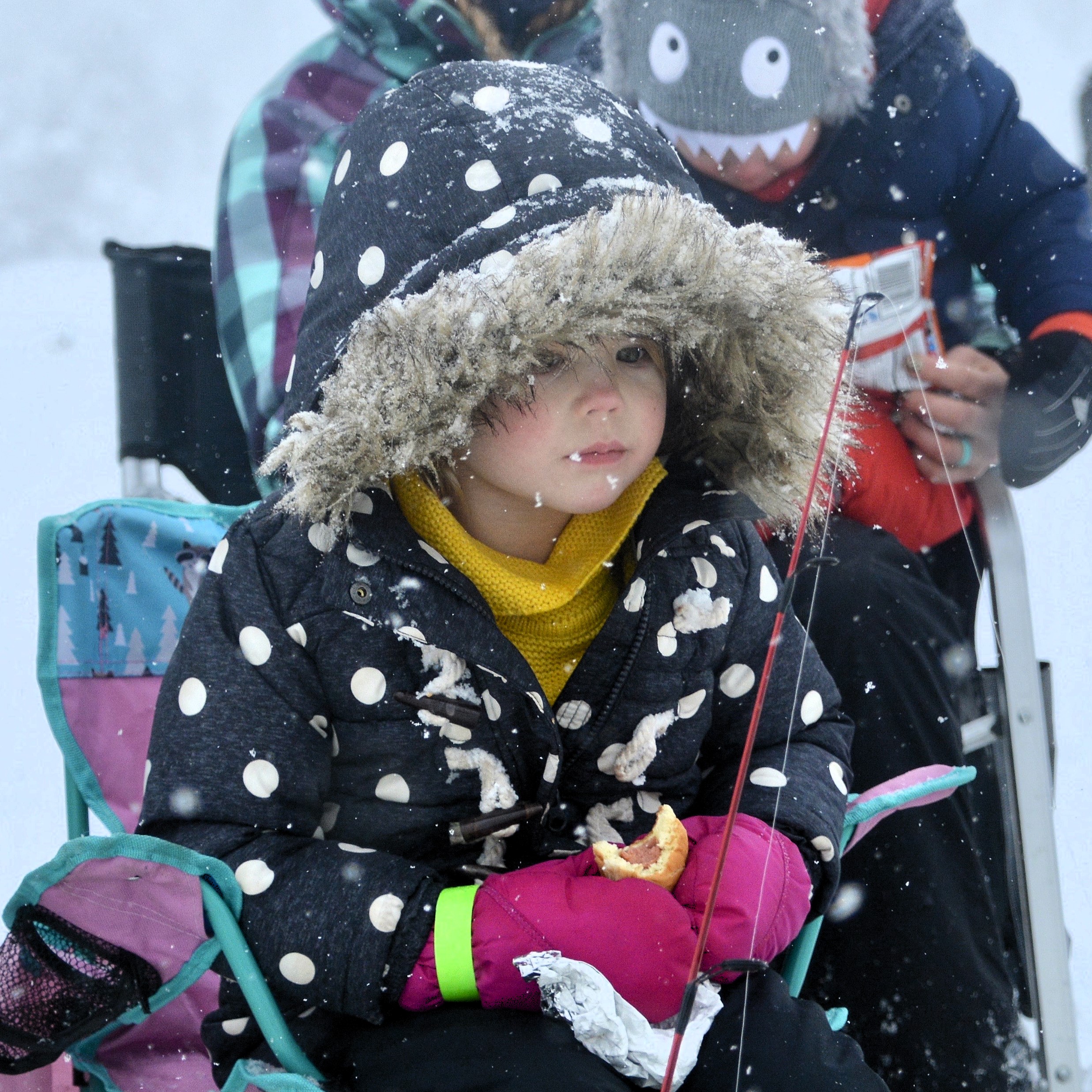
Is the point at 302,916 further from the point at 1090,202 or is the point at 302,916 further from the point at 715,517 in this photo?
the point at 1090,202

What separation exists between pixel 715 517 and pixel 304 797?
481 mm

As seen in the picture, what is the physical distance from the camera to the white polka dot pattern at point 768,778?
3.86ft

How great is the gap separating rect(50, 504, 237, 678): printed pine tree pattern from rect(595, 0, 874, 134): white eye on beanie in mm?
812

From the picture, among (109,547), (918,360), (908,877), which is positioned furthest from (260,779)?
(918,360)

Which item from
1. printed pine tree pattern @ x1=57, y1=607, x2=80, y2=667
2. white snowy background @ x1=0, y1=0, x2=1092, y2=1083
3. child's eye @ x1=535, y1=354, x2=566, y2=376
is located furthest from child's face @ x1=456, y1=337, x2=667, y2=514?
white snowy background @ x1=0, y1=0, x2=1092, y2=1083

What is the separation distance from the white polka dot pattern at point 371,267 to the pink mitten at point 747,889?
58 cm

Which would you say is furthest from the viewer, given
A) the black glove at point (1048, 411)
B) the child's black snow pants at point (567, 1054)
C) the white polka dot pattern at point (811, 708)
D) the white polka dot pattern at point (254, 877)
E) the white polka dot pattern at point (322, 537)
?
the black glove at point (1048, 411)

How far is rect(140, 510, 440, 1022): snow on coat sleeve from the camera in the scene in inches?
39.7

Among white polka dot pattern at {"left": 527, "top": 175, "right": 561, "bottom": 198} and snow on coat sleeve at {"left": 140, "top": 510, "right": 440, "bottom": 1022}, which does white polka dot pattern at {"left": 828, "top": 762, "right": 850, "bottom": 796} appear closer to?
snow on coat sleeve at {"left": 140, "top": 510, "right": 440, "bottom": 1022}

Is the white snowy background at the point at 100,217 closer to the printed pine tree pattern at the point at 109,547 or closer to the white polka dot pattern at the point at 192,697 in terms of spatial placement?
the printed pine tree pattern at the point at 109,547

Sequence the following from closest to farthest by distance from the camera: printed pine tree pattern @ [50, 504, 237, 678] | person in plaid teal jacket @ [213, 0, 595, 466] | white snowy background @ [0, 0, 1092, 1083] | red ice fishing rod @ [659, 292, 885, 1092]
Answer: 1. red ice fishing rod @ [659, 292, 885, 1092]
2. printed pine tree pattern @ [50, 504, 237, 678]
3. person in plaid teal jacket @ [213, 0, 595, 466]
4. white snowy background @ [0, 0, 1092, 1083]

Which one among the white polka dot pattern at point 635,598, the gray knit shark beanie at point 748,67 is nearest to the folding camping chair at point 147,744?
the white polka dot pattern at point 635,598

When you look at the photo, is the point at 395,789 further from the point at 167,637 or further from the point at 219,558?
the point at 167,637

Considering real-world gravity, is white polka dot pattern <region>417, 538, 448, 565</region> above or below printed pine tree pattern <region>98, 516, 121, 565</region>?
above
